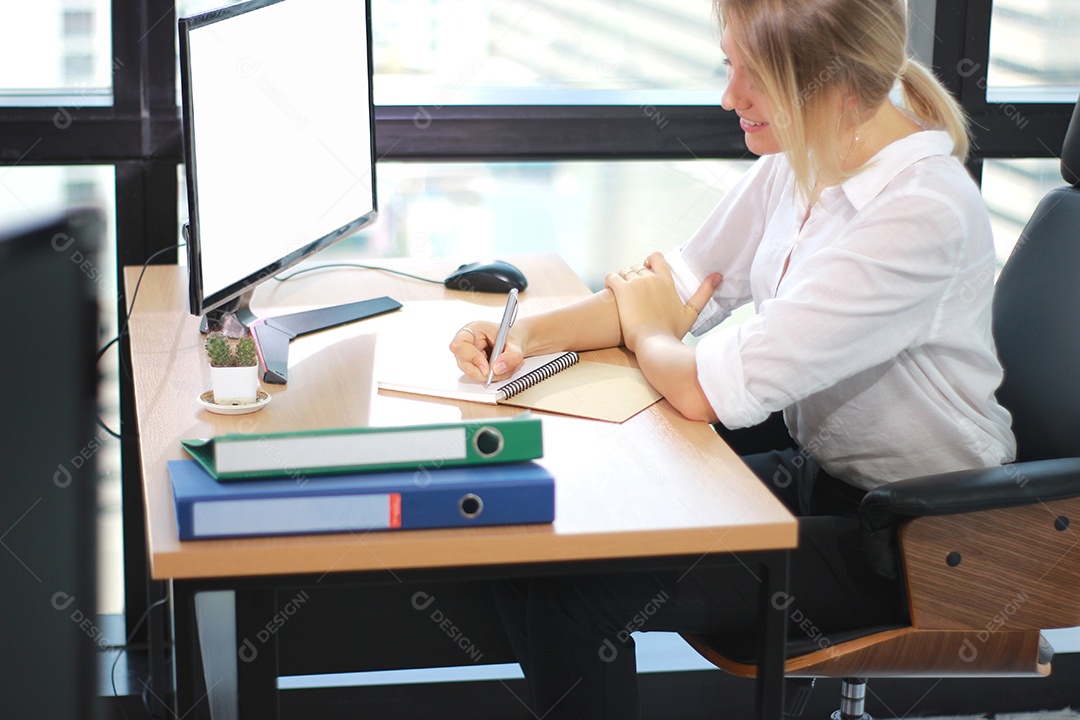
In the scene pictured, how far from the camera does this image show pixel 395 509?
1000 mm

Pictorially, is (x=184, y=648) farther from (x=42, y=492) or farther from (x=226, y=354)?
(x=42, y=492)

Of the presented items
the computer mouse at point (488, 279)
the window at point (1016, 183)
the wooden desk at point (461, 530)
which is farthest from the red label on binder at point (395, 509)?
the window at point (1016, 183)

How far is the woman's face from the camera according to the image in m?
1.39

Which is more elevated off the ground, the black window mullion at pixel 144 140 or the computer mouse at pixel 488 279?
the black window mullion at pixel 144 140

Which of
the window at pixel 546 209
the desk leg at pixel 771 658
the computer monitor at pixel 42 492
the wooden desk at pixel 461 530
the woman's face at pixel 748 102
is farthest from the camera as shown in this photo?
the window at pixel 546 209

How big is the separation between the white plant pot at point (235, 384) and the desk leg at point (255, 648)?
33 cm

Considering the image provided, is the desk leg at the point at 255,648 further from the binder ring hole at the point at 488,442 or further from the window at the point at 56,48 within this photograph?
the window at the point at 56,48

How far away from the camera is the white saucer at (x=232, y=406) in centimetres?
128

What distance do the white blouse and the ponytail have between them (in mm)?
38

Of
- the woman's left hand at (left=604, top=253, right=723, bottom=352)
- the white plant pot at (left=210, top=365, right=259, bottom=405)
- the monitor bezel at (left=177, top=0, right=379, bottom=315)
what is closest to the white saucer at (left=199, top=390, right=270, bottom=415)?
the white plant pot at (left=210, top=365, right=259, bottom=405)

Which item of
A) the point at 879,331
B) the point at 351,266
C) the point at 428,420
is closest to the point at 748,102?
the point at 879,331

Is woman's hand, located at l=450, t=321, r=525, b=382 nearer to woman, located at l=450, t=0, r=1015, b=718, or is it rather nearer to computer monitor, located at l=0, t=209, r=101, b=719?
woman, located at l=450, t=0, r=1015, b=718

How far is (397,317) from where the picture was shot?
1.68 meters

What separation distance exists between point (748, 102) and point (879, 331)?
0.34 m
